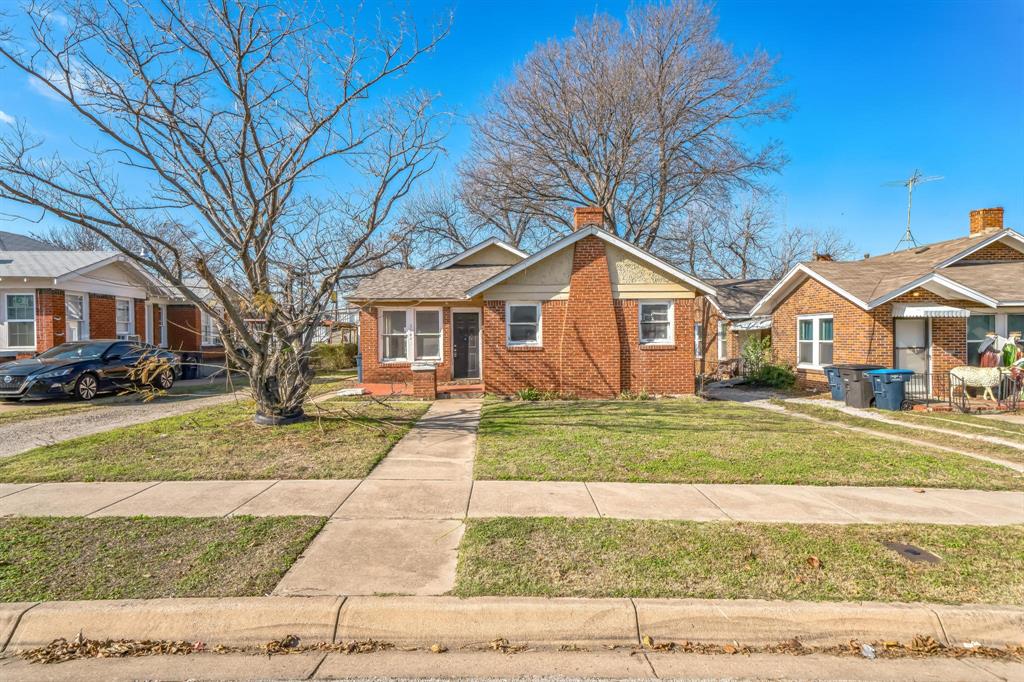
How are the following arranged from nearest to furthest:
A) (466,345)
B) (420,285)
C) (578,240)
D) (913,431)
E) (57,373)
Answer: (913,431) < (57,373) < (578,240) < (466,345) < (420,285)

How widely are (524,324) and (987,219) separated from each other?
17.1m

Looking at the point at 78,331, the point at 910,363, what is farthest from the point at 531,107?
the point at 78,331

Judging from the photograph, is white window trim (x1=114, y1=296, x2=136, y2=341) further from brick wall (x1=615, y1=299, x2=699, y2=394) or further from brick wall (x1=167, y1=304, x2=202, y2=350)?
brick wall (x1=615, y1=299, x2=699, y2=394)

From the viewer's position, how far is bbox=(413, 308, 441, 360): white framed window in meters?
15.8

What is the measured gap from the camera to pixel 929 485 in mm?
5984

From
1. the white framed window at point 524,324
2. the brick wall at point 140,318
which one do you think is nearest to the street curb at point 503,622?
the white framed window at point 524,324

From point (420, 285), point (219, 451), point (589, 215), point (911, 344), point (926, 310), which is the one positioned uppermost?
point (589, 215)

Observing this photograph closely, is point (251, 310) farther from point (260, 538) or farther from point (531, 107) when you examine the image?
point (531, 107)

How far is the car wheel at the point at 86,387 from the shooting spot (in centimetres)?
1295

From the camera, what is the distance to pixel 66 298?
17.0 metres

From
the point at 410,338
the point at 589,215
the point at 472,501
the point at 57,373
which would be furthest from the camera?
the point at 410,338

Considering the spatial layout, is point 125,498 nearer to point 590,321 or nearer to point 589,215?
point 590,321

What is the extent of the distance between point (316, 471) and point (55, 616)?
3217 millimetres

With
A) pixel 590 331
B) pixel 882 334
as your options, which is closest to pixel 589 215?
pixel 590 331
